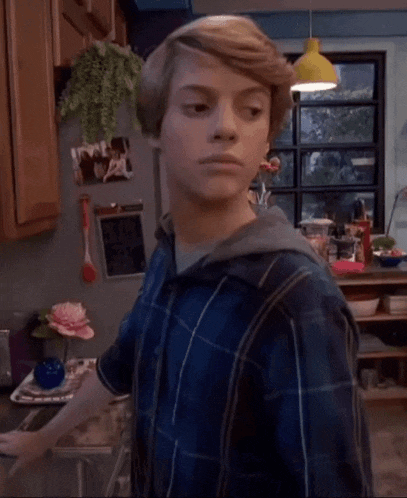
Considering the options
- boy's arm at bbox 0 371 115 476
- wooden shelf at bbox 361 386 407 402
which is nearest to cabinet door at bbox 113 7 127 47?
wooden shelf at bbox 361 386 407 402

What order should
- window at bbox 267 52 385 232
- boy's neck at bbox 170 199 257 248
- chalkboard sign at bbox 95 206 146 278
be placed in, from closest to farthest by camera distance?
boy's neck at bbox 170 199 257 248, chalkboard sign at bbox 95 206 146 278, window at bbox 267 52 385 232

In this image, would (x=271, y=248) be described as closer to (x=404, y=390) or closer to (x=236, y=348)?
(x=236, y=348)

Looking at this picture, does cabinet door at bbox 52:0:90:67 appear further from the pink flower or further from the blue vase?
the blue vase

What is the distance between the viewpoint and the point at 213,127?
0.63 metres

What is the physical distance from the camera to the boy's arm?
90 cm

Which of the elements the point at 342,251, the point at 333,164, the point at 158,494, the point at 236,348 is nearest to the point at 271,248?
the point at 236,348

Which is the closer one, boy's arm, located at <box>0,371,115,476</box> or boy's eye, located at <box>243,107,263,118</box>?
boy's eye, located at <box>243,107,263,118</box>

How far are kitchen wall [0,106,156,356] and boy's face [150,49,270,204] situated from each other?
1204mm

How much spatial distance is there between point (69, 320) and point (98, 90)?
0.67 m

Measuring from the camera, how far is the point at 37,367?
163 cm

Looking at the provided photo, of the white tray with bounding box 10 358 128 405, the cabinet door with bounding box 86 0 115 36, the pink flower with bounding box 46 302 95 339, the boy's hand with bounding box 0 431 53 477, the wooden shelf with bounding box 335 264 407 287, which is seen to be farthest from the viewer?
the wooden shelf with bounding box 335 264 407 287

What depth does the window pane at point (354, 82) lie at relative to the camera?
4.36 m

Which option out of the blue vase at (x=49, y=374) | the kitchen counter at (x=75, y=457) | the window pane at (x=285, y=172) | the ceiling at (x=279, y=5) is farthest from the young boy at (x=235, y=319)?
the window pane at (x=285, y=172)

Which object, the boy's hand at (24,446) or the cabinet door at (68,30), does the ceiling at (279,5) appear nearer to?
the cabinet door at (68,30)
